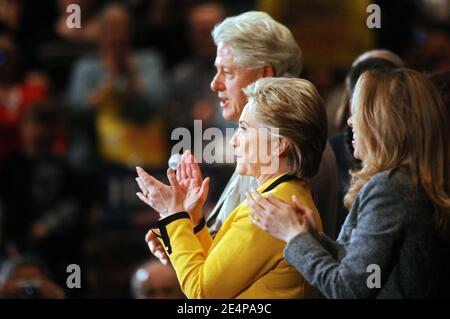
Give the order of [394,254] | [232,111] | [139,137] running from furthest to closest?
1. [139,137]
2. [232,111]
3. [394,254]

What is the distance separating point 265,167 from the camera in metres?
2.64

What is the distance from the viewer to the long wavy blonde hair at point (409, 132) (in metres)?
2.43

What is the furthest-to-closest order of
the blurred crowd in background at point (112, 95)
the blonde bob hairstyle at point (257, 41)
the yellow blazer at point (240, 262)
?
the blurred crowd in background at point (112, 95) → the blonde bob hairstyle at point (257, 41) → the yellow blazer at point (240, 262)

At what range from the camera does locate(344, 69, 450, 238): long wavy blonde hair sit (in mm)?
2434

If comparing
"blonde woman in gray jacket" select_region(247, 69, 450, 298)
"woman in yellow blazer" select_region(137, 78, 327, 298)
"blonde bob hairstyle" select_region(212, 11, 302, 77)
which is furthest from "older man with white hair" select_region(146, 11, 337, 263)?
"blonde woman in gray jacket" select_region(247, 69, 450, 298)

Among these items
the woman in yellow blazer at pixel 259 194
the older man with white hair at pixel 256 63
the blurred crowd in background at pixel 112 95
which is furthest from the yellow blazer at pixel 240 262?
the blurred crowd in background at pixel 112 95

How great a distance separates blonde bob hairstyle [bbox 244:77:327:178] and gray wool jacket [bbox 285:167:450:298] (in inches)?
7.7

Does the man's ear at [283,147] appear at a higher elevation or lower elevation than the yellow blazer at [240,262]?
higher

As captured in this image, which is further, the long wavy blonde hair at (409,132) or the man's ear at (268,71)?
the man's ear at (268,71)

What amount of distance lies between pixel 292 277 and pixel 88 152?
10.5 ft

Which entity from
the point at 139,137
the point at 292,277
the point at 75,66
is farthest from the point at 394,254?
the point at 75,66

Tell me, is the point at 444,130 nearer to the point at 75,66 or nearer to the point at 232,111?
the point at 232,111

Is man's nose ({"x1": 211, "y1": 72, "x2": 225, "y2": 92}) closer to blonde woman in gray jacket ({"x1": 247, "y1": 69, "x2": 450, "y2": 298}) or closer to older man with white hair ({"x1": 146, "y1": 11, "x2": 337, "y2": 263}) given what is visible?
older man with white hair ({"x1": 146, "y1": 11, "x2": 337, "y2": 263})

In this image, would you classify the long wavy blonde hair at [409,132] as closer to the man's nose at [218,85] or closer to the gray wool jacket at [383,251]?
→ the gray wool jacket at [383,251]
